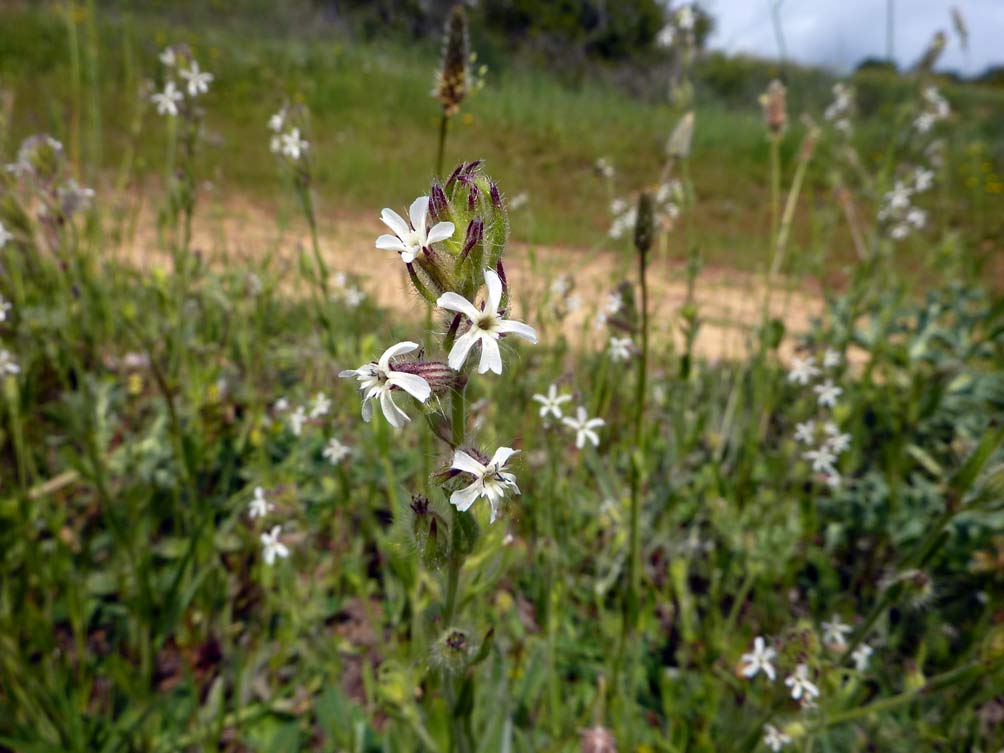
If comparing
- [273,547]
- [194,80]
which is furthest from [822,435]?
[194,80]

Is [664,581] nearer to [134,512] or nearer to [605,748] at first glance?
[605,748]

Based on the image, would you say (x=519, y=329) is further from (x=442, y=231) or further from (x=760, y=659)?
(x=760, y=659)

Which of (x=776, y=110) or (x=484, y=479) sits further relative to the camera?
(x=776, y=110)

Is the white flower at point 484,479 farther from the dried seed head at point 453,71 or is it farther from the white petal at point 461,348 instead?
the dried seed head at point 453,71

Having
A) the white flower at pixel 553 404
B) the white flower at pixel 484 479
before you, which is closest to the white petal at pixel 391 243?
the white flower at pixel 484 479

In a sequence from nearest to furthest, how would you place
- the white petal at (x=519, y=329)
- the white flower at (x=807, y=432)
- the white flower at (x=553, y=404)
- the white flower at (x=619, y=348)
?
the white petal at (x=519, y=329) < the white flower at (x=553, y=404) < the white flower at (x=619, y=348) < the white flower at (x=807, y=432)

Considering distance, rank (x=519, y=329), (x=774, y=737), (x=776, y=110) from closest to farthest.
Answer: (x=519, y=329) < (x=774, y=737) < (x=776, y=110)
